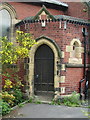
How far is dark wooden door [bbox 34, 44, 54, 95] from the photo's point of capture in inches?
365

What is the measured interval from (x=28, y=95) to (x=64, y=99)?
5.96 ft

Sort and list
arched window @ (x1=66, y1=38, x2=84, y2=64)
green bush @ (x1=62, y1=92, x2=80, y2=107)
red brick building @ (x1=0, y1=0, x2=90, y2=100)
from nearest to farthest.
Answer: green bush @ (x1=62, y1=92, x2=80, y2=107) → red brick building @ (x1=0, y1=0, x2=90, y2=100) → arched window @ (x1=66, y1=38, x2=84, y2=64)

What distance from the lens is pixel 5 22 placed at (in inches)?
409

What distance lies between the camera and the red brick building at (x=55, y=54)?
29.5 ft

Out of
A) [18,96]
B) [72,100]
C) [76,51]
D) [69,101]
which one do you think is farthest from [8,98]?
[76,51]

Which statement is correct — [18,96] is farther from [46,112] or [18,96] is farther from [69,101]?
[69,101]

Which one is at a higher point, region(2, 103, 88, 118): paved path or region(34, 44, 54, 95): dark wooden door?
region(34, 44, 54, 95): dark wooden door

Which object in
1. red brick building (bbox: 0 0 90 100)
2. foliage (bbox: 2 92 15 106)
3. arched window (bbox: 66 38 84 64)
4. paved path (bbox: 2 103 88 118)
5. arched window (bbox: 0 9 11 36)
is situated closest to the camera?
paved path (bbox: 2 103 88 118)

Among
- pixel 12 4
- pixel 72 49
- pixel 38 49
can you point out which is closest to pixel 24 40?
pixel 38 49

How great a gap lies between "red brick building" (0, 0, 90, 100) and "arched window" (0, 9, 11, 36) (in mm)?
378

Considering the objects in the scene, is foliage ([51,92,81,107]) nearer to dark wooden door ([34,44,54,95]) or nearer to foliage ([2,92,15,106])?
dark wooden door ([34,44,54,95])

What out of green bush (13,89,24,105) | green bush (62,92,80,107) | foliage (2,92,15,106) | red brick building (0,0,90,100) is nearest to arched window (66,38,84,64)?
red brick building (0,0,90,100)

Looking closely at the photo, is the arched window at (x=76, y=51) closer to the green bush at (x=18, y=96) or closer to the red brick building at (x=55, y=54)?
the red brick building at (x=55, y=54)

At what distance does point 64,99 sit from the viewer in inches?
345
